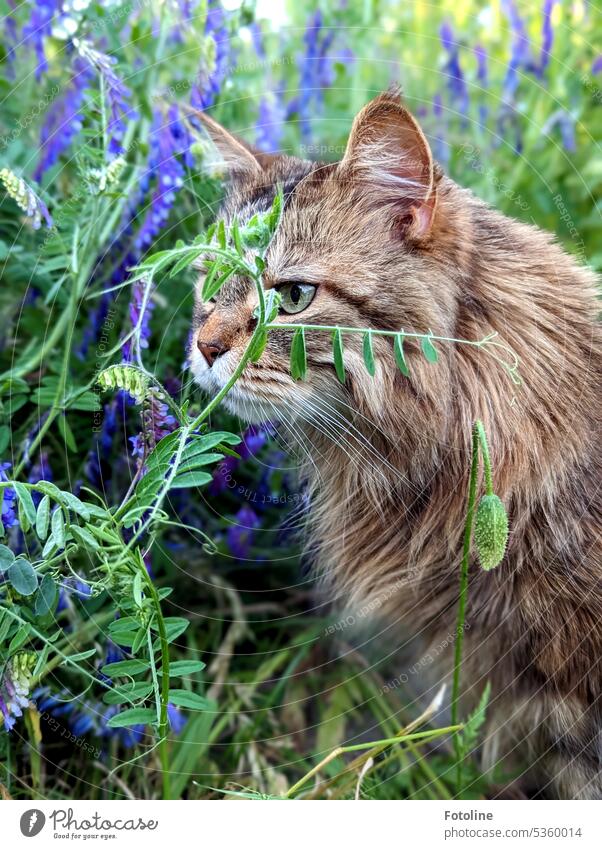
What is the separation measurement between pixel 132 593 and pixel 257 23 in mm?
1185

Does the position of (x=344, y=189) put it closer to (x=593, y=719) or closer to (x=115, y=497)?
(x=115, y=497)

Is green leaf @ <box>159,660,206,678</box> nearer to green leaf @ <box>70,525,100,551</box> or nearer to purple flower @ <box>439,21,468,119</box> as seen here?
green leaf @ <box>70,525,100,551</box>

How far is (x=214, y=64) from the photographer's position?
1.44 metres

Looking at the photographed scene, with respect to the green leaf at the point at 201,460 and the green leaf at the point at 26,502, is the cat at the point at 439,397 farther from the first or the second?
the green leaf at the point at 26,502

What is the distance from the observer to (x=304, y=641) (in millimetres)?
1687

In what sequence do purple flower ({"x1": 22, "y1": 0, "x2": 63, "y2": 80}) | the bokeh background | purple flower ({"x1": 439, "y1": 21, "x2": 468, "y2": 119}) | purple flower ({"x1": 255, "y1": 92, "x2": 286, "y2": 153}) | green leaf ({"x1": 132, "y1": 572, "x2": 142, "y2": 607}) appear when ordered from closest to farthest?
green leaf ({"x1": 132, "y1": 572, "x2": 142, "y2": 607}) → the bokeh background → purple flower ({"x1": 22, "y1": 0, "x2": 63, "y2": 80}) → purple flower ({"x1": 255, "y1": 92, "x2": 286, "y2": 153}) → purple flower ({"x1": 439, "y1": 21, "x2": 468, "y2": 119})

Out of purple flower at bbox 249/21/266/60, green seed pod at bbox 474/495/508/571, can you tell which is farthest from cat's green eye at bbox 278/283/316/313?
purple flower at bbox 249/21/266/60

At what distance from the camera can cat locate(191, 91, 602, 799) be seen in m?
1.10

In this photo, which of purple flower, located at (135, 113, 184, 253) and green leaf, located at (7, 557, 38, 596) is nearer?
green leaf, located at (7, 557, 38, 596)

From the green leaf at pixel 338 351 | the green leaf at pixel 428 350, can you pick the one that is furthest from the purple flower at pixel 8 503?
the green leaf at pixel 428 350

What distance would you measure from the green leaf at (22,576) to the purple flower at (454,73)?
4.66ft
